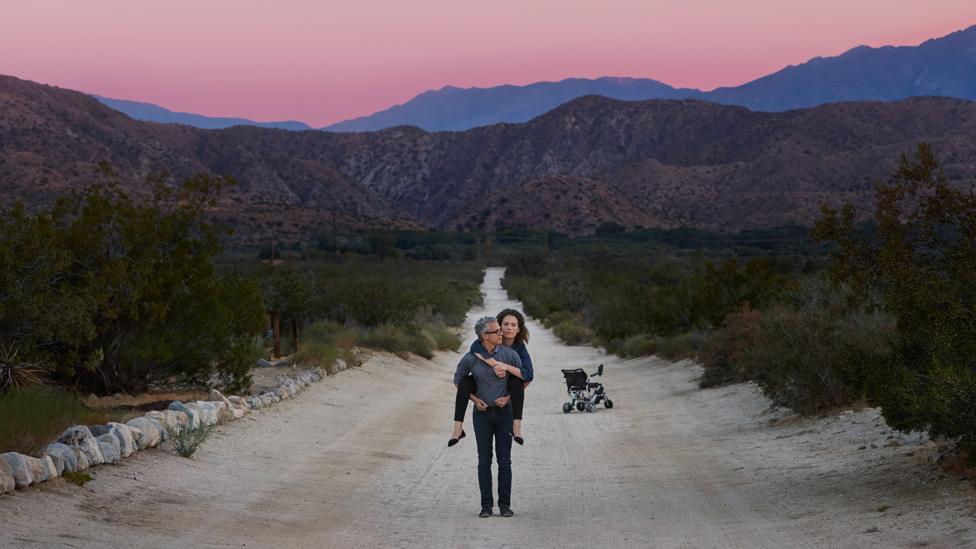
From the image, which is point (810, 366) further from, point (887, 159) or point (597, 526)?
point (887, 159)

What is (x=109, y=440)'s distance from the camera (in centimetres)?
1159

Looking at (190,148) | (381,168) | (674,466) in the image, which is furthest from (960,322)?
(381,168)

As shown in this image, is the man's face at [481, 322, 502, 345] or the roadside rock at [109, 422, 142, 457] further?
the roadside rock at [109, 422, 142, 457]

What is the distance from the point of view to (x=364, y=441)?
16.5m

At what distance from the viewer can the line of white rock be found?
30.8 feet

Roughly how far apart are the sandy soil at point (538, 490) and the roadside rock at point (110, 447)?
0.18 m

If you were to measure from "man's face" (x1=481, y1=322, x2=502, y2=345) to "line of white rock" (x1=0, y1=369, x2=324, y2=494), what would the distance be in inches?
155

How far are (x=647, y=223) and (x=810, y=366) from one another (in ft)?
344

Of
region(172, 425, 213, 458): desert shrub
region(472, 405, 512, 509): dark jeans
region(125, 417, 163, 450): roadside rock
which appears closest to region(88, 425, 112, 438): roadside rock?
region(125, 417, 163, 450): roadside rock

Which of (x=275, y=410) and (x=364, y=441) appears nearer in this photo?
(x=364, y=441)

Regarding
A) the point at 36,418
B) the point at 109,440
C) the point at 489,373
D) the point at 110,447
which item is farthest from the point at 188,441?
the point at 489,373

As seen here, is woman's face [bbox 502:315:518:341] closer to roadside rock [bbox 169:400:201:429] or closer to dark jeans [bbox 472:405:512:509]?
dark jeans [bbox 472:405:512:509]

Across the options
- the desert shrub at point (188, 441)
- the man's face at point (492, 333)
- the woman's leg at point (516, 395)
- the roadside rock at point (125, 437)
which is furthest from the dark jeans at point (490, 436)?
the desert shrub at point (188, 441)

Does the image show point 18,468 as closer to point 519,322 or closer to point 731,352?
point 519,322
